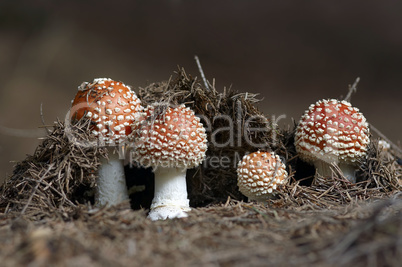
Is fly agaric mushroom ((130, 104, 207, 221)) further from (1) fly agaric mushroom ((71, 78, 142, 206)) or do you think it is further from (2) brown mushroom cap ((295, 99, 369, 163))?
(2) brown mushroom cap ((295, 99, 369, 163))

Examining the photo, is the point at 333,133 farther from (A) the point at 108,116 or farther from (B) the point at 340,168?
(A) the point at 108,116

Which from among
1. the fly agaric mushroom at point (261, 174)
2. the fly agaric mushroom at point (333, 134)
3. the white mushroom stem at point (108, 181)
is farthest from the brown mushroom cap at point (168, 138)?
the fly agaric mushroom at point (333, 134)

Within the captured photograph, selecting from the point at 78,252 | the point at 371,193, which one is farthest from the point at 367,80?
the point at 78,252

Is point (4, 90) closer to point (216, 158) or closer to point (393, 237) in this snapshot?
point (216, 158)

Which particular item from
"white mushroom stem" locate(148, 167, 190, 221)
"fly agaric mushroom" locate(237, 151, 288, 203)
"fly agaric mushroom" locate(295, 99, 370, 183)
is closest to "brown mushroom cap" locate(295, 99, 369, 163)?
"fly agaric mushroom" locate(295, 99, 370, 183)

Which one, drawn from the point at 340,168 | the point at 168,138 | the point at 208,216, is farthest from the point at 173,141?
the point at 340,168
